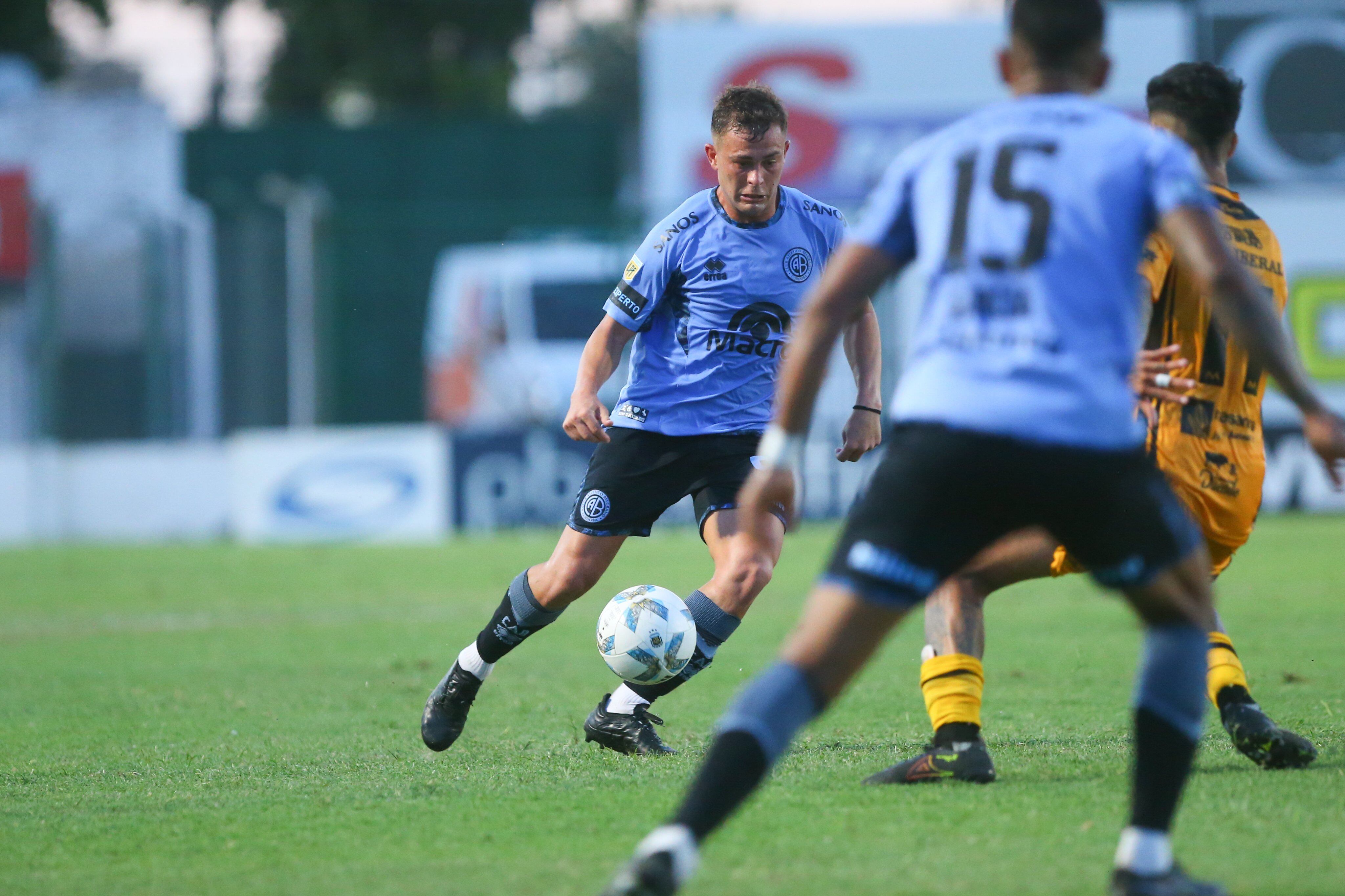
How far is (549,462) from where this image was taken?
17734 millimetres

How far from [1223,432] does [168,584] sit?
10.5 meters

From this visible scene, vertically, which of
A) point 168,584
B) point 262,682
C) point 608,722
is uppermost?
point 608,722

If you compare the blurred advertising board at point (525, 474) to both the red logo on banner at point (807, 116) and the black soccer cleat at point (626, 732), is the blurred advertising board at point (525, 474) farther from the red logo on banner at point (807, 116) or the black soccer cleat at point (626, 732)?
the black soccer cleat at point (626, 732)

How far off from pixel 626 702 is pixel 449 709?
2.04 ft

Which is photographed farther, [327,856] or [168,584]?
[168,584]

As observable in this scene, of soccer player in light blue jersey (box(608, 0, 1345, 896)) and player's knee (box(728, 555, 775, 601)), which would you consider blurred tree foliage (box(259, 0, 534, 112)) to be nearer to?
player's knee (box(728, 555, 775, 601))

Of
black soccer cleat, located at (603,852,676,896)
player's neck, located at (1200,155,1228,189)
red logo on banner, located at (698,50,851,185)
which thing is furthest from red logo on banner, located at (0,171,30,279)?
black soccer cleat, located at (603,852,676,896)

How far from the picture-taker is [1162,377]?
5.10 meters

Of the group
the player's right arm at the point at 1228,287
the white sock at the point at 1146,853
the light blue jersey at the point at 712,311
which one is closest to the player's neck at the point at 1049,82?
the player's right arm at the point at 1228,287

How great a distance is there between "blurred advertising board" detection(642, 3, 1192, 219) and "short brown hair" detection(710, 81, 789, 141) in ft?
68.0

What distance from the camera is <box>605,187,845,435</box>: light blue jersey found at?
5.99 metres

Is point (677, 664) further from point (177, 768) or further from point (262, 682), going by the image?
point (262, 682)

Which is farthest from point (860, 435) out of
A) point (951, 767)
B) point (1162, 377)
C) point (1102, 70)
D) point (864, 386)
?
point (1102, 70)

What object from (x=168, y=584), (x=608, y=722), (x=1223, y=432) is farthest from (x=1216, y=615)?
(x=168, y=584)
